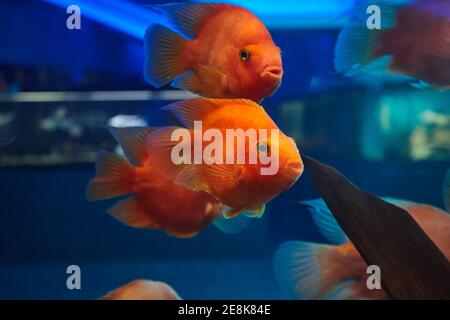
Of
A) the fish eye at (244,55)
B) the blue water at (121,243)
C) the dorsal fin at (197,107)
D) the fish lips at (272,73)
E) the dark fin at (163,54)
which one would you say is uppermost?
the dark fin at (163,54)

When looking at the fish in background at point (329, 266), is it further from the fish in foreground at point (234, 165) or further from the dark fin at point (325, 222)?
the fish in foreground at point (234, 165)

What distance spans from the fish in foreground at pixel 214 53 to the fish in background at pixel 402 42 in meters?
0.24

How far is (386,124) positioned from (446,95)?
17 centimetres

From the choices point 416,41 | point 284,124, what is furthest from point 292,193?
point 416,41

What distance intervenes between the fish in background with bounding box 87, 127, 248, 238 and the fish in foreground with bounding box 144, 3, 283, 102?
0.15 m

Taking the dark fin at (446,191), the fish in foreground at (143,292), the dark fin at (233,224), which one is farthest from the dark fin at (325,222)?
the fish in foreground at (143,292)

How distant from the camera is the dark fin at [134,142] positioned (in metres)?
1.00

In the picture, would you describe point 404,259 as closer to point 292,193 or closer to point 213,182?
point 292,193

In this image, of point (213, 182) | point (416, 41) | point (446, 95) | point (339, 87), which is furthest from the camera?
point (446, 95)

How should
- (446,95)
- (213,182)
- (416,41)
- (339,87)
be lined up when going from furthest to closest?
(446,95)
(339,87)
(416,41)
(213,182)

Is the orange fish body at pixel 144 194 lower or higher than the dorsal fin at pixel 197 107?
lower

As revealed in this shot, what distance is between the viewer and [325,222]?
1.08 metres

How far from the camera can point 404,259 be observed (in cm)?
95

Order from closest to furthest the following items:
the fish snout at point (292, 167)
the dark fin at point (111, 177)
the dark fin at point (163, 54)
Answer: the fish snout at point (292, 167)
the dark fin at point (163, 54)
the dark fin at point (111, 177)
